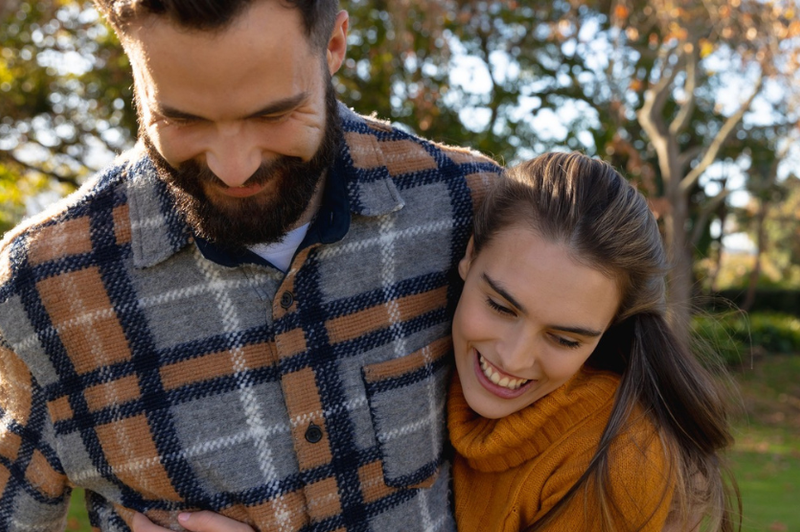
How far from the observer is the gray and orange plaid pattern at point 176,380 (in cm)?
200

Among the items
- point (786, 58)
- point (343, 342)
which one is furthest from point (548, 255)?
point (786, 58)

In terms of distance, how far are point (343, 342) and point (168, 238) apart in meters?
0.53

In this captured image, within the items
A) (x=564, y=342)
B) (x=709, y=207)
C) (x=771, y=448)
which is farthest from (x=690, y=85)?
(x=564, y=342)

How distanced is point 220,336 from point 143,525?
0.52 m

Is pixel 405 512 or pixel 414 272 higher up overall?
pixel 414 272

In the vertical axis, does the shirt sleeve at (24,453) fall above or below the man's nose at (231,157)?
below

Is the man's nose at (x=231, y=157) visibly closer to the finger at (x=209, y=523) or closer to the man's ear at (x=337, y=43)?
the man's ear at (x=337, y=43)

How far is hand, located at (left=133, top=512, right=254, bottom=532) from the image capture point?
2.01m

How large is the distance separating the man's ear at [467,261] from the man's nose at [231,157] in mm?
752

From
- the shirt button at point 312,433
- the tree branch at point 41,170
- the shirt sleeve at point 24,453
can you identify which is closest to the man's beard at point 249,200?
the shirt button at point 312,433

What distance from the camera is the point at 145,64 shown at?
1735 mm

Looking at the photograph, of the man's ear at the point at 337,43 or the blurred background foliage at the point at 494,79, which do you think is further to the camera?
the blurred background foliage at the point at 494,79

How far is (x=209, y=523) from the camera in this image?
2016mm

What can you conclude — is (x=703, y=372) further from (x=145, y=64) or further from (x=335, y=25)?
(x=145, y=64)
